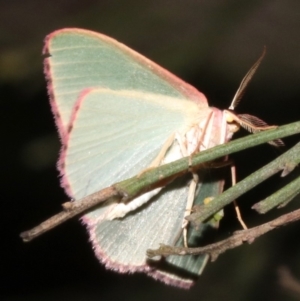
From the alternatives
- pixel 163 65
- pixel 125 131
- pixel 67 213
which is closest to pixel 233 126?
pixel 125 131

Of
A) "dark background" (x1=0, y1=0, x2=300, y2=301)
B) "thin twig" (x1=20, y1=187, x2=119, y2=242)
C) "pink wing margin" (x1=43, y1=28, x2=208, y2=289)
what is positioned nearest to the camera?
"thin twig" (x1=20, y1=187, x2=119, y2=242)

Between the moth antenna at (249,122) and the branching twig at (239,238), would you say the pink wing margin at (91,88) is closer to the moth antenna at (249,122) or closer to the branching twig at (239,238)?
the moth antenna at (249,122)

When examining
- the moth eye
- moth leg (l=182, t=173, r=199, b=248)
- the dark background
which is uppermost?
the moth eye

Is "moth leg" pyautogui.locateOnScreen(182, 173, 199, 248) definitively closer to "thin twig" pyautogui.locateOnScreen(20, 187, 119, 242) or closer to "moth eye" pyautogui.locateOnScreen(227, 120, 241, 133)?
"moth eye" pyautogui.locateOnScreen(227, 120, 241, 133)

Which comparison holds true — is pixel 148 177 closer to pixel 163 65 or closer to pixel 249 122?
pixel 249 122

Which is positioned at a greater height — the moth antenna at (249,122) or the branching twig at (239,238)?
the moth antenna at (249,122)

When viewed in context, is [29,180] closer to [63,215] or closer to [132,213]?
[132,213]

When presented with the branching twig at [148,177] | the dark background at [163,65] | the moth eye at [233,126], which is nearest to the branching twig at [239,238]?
the branching twig at [148,177]

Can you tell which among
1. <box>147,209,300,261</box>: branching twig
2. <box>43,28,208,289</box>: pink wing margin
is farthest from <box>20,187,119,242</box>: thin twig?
<box>43,28,208,289</box>: pink wing margin

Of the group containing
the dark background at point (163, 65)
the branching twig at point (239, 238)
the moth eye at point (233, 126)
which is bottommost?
the dark background at point (163, 65)
